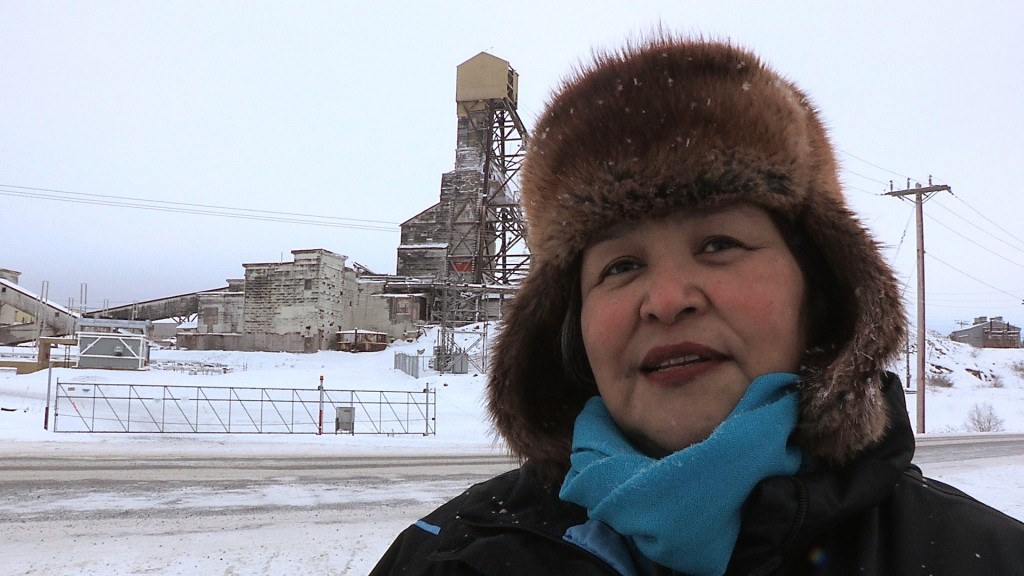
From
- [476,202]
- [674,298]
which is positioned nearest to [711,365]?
[674,298]

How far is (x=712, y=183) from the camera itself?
5.61ft

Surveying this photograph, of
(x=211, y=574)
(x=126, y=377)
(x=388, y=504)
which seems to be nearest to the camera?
(x=211, y=574)

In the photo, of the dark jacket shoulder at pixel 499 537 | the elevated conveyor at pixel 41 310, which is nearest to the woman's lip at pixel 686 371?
the dark jacket shoulder at pixel 499 537

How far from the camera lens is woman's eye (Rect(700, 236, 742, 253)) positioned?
169cm

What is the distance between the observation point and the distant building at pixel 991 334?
2576 inches

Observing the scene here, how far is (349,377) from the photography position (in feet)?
79.8

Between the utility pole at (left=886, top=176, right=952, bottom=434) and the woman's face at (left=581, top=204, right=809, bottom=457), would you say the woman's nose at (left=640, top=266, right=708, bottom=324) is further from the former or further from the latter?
the utility pole at (left=886, top=176, right=952, bottom=434)

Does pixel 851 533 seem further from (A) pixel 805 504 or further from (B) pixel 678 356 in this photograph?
(B) pixel 678 356

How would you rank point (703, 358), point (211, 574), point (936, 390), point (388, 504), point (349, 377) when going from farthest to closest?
point (936, 390) → point (349, 377) → point (388, 504) → point (211, 574) → point (703, 358)

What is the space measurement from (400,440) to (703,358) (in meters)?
14.9

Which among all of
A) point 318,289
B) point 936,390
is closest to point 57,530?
point 318,289

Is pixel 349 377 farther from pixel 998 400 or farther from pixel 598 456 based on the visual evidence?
pixel 998 400

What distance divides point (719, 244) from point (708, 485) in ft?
Result: 2.13

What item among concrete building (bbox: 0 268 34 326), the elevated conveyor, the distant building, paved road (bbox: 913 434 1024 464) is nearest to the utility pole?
paved road (bbox: 913 434 1024 464)
